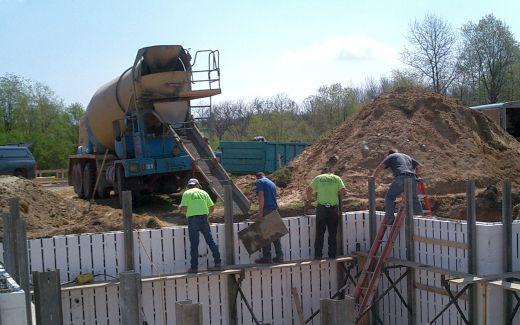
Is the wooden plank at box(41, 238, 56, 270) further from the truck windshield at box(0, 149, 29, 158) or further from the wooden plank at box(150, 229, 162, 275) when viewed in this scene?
the truck windshield at box(0, 149, 29, 158)

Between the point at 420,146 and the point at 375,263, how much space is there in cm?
673

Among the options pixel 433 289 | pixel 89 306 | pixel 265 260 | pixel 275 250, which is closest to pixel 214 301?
pixel 265 260

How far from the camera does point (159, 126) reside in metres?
16.5

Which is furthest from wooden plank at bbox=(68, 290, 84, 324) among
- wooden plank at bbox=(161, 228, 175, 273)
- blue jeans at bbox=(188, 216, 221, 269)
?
blue jeans at bbox=(188, 216, 221, 269)

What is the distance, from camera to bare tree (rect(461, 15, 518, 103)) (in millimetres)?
42750

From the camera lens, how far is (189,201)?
9977mm

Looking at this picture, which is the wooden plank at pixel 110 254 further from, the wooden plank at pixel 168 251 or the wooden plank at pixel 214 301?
the wooden plank at pixel 214 301

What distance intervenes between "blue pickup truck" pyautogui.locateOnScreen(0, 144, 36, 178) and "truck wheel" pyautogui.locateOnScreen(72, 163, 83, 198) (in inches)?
139

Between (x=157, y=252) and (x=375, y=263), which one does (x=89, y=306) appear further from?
(x=375, y=263)

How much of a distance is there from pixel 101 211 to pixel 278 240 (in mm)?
7632

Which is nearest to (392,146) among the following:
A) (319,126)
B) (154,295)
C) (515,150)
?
(515,150)

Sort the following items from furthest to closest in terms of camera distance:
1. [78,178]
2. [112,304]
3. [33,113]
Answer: [33,113], [78,178], [112,304]

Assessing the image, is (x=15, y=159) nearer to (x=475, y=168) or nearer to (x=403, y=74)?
(x=475, y=168)

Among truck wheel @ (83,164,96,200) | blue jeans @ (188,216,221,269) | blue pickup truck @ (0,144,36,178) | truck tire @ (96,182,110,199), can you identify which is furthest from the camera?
blue pickup truck @ (0,144,36,178)
